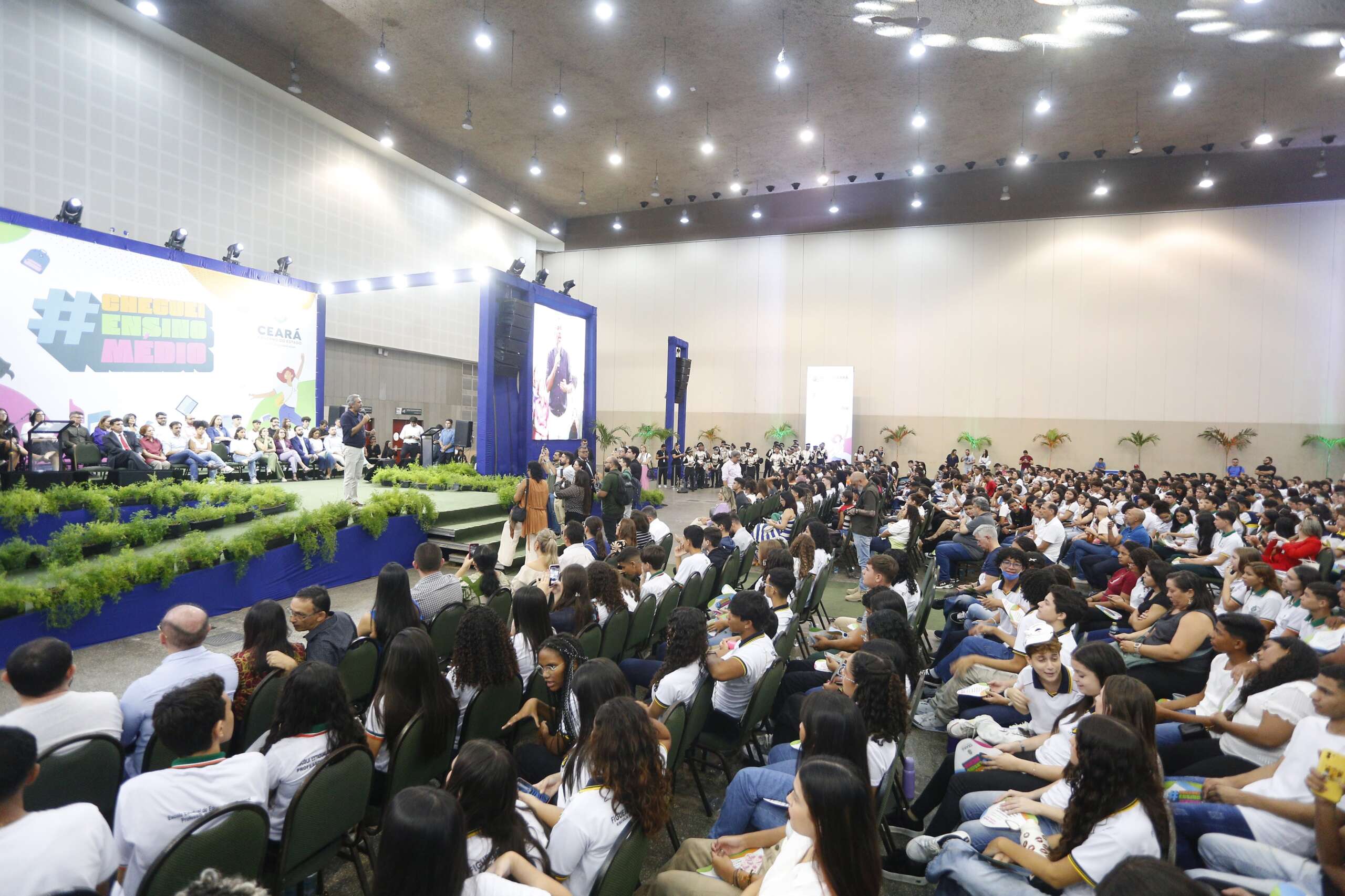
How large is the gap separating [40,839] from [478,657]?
4.68ft

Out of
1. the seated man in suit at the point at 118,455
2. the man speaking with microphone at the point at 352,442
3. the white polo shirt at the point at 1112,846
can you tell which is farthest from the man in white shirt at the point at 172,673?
the seated man in suit at the point at 118,455

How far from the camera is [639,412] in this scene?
69.4 feet

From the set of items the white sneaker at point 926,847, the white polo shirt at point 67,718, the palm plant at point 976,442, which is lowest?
the white sneaker at point 926,847

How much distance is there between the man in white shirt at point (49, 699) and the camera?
2.03 meters

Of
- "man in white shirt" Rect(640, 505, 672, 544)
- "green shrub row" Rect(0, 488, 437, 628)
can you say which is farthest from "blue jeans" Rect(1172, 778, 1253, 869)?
"green shrub row" Rect(0, 488, 437, 628)

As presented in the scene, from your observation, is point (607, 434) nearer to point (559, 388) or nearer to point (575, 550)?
point (559, 388)

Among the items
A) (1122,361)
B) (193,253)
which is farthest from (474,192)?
(1122,361)

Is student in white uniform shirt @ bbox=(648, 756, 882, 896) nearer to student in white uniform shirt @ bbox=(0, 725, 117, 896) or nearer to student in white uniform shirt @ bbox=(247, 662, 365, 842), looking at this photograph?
student in white uniform shirt @ bbox=(247, 662, 365, 842)

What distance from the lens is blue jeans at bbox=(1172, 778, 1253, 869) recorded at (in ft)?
6.76

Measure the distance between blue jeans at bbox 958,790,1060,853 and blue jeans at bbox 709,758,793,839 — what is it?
60 cm

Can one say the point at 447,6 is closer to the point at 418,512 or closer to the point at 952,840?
the point at 418,512

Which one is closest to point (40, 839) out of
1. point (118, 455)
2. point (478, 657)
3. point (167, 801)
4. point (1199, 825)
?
point (167, 801)

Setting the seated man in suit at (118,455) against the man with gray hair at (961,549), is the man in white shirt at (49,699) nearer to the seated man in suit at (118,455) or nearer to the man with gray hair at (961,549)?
the man with gray hair at (961,549)

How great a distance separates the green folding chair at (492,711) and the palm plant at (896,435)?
56.0 feet
